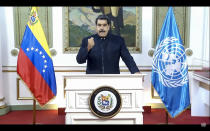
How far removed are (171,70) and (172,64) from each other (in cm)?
9

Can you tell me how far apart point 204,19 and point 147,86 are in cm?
181

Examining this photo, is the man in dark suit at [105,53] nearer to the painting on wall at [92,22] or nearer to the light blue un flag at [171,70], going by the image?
the light blue un flag at [171,70]

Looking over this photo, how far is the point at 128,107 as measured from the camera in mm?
2811

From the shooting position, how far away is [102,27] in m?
3.42

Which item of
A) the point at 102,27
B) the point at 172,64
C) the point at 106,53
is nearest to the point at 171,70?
the point at 172,64

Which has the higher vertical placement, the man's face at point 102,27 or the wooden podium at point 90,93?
the man's face at point 102,27

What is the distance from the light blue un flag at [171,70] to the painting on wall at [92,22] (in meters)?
1.30

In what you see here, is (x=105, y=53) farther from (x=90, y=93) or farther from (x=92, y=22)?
(x=92, y=22)

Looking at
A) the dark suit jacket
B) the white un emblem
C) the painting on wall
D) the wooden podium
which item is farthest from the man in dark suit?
the painting on wall

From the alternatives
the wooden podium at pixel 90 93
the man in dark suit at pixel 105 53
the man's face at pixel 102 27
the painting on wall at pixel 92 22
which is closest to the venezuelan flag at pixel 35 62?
the man in dark suit at pixel 105 53

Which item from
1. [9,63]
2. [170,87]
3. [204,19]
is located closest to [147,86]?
[170,87]

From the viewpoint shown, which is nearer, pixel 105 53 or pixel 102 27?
pixel 102 27

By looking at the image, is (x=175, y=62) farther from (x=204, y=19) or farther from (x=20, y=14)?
(x=20, y=14)

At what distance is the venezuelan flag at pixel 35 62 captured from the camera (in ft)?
12.1
